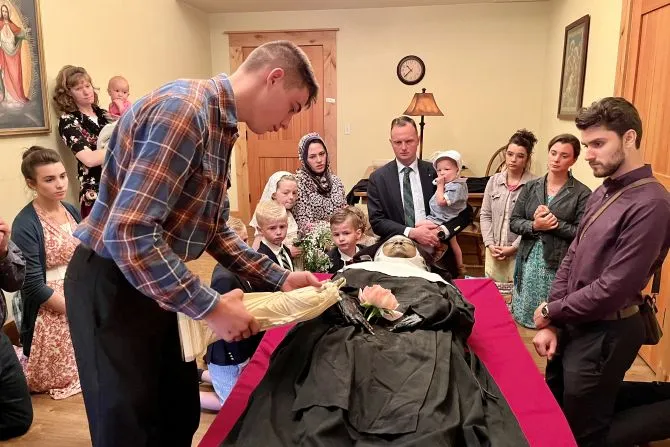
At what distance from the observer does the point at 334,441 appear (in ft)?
3.77

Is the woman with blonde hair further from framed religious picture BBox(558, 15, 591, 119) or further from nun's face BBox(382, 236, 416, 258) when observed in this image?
framed religious picture BBox(558, 15, 591, 119)

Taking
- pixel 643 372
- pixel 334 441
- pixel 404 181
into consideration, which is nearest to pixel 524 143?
pixel 404 181

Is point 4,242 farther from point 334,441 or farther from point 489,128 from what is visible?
point 489,128

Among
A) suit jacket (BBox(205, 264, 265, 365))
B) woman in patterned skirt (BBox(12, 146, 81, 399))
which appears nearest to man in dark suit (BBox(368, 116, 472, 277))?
suit jacket (BBox(205, 264, 265, 365))

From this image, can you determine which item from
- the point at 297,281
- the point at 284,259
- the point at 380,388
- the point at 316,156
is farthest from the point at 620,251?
the point at 316,156

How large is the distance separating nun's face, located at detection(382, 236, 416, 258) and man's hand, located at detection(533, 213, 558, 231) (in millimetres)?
959

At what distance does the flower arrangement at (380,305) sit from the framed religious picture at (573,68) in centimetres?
295

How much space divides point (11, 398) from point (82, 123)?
174 cm

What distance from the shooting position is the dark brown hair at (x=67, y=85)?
309cm

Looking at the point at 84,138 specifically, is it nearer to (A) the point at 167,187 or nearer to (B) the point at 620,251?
(A) the point at 167,187

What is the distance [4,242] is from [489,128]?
185 inches

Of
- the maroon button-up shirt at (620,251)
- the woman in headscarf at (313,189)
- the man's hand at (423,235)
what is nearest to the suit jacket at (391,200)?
the man's hand at (423,235)

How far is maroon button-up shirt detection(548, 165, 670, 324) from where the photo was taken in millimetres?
1553

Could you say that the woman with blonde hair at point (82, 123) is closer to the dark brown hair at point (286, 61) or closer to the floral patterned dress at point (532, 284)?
the dark brown hair at point (286, 61)
